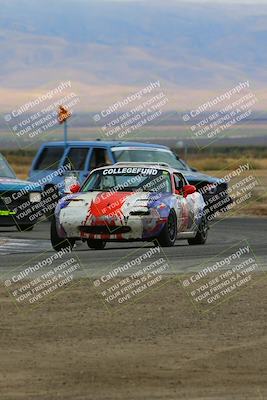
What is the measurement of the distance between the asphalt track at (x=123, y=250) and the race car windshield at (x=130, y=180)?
96 centimetres

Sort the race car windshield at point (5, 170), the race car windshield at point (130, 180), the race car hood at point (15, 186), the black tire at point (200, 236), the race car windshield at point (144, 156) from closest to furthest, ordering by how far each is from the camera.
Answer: the race car windshield at point (130, 180) < the black tire at point (200, 236) < the race car hood at point (15, 186) < the race car windshield at point (5, 170) < the race car windshield at point (144, 156)

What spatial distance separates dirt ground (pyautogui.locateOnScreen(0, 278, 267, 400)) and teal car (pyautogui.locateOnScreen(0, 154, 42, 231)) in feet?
37.8

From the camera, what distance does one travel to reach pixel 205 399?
972 cm

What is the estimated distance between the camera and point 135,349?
11656 mm

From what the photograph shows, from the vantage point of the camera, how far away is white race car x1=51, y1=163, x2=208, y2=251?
20953mm

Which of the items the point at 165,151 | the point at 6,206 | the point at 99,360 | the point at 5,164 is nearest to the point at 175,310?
the point at 99,360

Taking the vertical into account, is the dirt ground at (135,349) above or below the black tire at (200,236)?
above

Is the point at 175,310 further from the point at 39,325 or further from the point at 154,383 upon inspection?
the point at 154,383
